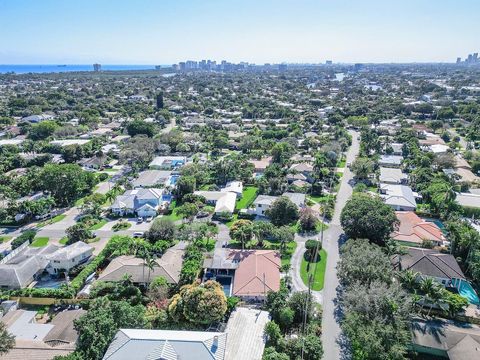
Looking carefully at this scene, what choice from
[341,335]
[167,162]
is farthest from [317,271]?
[167,162]

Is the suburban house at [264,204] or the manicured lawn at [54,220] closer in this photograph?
the manicured lawn at [54,220]

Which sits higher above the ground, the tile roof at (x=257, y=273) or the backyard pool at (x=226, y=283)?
the tile roof at (x=257, y=273)

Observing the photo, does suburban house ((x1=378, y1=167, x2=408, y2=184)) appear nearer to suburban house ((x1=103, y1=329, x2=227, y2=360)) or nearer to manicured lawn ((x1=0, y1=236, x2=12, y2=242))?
suburban house ((x1=103, y1=329, x2=227, y2=360))

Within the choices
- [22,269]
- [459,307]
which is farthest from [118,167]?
[459,307]

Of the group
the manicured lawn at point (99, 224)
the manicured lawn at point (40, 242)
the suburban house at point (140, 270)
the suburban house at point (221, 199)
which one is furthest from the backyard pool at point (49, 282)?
the suburban house at point (221, 199)

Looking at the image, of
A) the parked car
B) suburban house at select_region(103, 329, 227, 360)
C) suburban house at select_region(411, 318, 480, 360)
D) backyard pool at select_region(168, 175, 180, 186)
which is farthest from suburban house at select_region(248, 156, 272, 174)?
suburban house at select_region(103, 329, 227, 360)

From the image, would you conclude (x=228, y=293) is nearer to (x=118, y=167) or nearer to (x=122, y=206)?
(x=122, y=206)

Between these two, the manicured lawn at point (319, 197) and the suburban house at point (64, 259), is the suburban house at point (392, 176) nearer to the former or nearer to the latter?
the manicured lawn at point (319, 197)
